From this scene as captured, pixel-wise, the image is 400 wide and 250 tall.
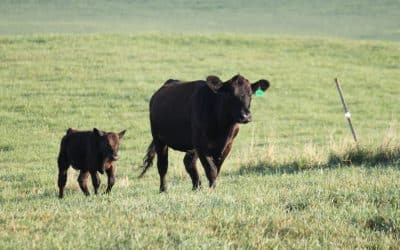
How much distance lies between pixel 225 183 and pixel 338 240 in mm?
5925

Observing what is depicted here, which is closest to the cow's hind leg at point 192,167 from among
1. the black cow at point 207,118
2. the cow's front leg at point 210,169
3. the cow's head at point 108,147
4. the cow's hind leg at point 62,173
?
the black cow at point 207,118

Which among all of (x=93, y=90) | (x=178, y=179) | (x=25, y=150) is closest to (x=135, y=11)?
(x=93, y=90)

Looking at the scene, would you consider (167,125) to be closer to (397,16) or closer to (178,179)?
(178,179)

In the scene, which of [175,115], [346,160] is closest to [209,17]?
[346,160]

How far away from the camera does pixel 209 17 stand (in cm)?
6894

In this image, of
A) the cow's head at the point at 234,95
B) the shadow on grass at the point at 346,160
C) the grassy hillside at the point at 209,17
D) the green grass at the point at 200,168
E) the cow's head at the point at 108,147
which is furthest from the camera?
the grassy hillside at the point at 209,17

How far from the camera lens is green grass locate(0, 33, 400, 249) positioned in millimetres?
7504

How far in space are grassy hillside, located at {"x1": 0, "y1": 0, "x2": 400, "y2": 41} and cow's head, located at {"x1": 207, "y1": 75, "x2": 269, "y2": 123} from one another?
40023 millimetres

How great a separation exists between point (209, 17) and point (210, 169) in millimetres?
57045

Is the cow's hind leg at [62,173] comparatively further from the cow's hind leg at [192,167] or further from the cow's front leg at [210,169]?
the cow's front leg at [210,169]

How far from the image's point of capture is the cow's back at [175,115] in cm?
1365

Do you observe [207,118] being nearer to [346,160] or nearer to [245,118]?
[245,118]

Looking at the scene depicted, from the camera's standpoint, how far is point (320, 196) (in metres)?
9.23

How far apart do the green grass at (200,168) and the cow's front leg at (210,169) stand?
0.30 m
